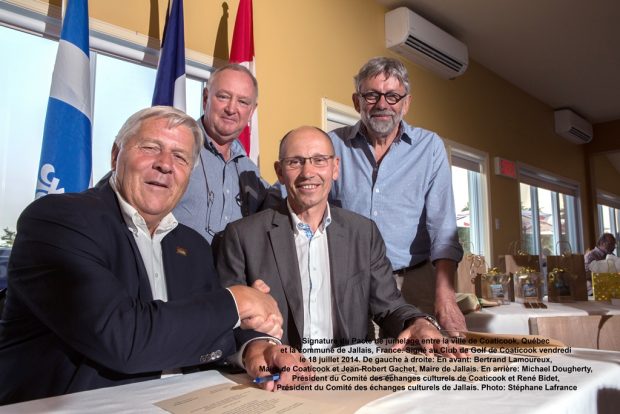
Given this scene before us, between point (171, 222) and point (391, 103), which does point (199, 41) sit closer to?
point (391, 103)

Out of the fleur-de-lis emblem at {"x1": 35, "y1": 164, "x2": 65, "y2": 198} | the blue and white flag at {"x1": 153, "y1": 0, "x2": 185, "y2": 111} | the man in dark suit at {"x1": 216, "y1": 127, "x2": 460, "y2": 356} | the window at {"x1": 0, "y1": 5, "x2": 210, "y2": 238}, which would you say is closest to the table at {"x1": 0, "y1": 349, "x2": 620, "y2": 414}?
the man in dark suit at {"x1": 216, "y1": 127, "x2": 460, "y2": 356}

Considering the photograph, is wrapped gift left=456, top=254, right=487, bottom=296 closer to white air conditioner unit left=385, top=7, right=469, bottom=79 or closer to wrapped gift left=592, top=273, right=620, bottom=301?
wrapped gift left=592, top=273, right=620, bottom=301

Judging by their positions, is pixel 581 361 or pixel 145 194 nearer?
pixel 581 361

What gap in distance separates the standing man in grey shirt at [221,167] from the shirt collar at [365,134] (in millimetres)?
466

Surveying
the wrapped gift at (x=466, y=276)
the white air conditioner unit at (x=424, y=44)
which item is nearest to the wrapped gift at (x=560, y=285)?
the wrapped gift at (x=466, y=276)

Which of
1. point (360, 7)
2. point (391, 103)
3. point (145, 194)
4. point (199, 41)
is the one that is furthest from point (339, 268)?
point (360, 7)

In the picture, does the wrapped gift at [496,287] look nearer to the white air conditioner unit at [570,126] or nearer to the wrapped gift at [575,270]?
the wrapped gift at [575,270]

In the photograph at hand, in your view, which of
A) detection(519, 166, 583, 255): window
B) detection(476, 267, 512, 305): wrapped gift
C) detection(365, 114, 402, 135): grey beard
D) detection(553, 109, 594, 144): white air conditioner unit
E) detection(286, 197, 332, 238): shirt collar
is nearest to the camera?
detection(286, 197, 332, 238): shirt collar

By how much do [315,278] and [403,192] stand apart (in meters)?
0.66

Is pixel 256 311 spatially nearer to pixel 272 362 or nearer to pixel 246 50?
pixel 272 362

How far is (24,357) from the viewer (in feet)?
3.25

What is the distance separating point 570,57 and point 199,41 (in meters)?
4.75

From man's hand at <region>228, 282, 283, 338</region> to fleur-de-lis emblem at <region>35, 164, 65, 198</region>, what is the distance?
4.60ft

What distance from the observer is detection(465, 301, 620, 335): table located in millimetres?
2227
